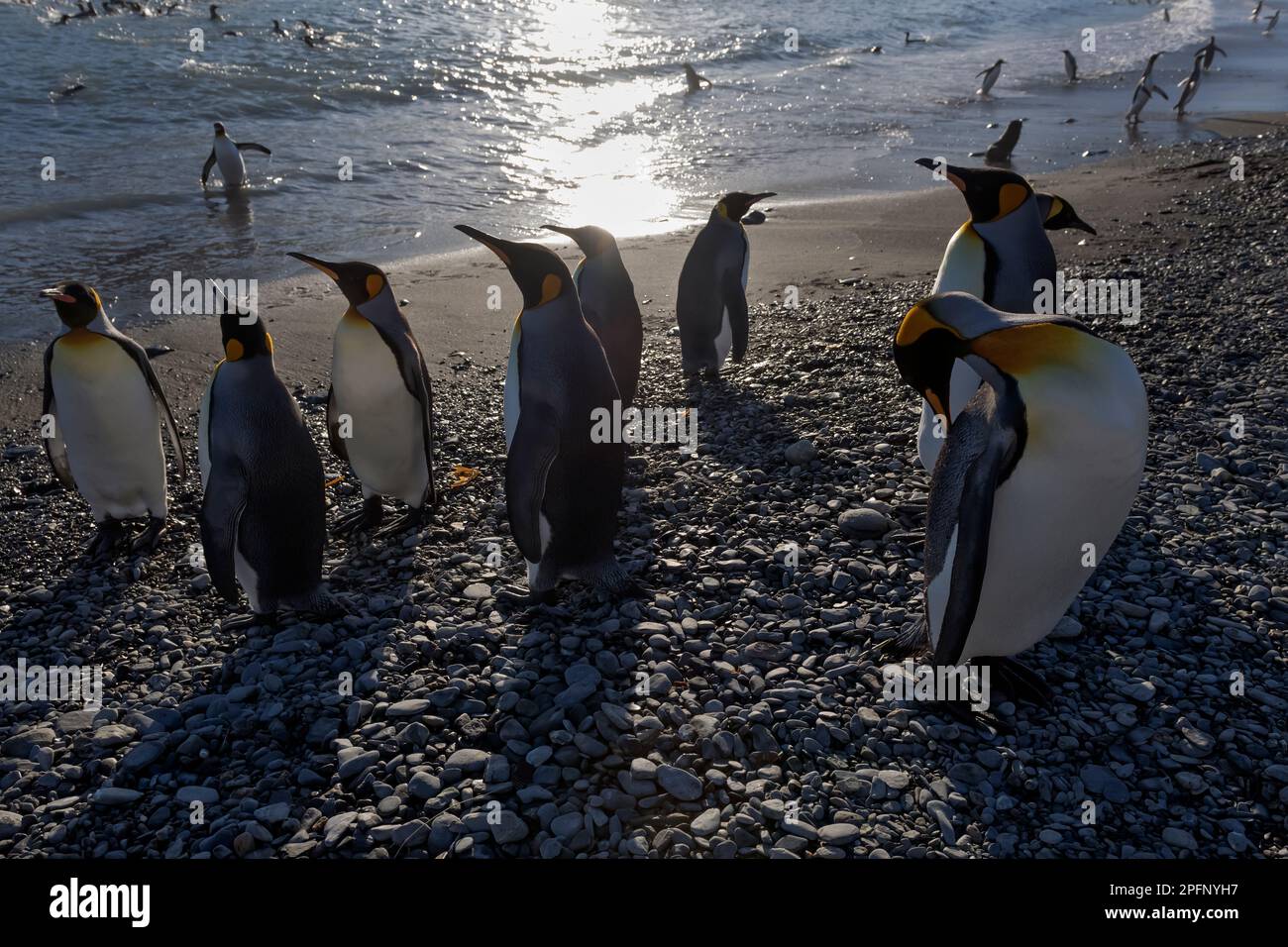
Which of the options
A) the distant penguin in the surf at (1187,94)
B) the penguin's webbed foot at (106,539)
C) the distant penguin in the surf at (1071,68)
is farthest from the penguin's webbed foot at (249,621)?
the distant penguin in the surf at (1071,68)

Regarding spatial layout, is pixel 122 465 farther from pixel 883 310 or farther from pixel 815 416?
pixel 883 310

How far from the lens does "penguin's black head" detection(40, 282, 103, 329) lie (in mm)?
4473

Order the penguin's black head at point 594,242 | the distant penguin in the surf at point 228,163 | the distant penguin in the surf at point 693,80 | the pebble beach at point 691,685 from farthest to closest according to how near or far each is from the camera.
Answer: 1. the distant penguin in the surf at point 693,80
2. the distant penguin in the surf at point 228,163
3. the penguin's black head at point 594,242
4. the pebble beach at point 691,685

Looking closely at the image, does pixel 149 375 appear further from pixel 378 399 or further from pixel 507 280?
pixel 507 280

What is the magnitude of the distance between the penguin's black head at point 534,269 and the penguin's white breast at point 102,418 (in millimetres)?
1936

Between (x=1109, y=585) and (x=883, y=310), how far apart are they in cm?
395

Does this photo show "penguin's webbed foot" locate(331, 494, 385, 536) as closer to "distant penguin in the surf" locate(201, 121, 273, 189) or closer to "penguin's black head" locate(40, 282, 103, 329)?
"penguin's black head" locate(40, 282, 103, 329)

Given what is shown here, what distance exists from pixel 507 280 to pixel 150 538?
4843 millimetres

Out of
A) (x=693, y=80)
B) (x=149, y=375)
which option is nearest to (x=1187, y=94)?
(x=693, y=80)

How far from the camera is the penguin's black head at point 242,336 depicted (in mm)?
3773

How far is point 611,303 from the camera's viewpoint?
18.6ft

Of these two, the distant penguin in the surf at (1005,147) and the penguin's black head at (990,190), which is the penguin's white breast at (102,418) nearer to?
the penguin's black head at (990,190)

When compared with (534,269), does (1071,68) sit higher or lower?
higher
